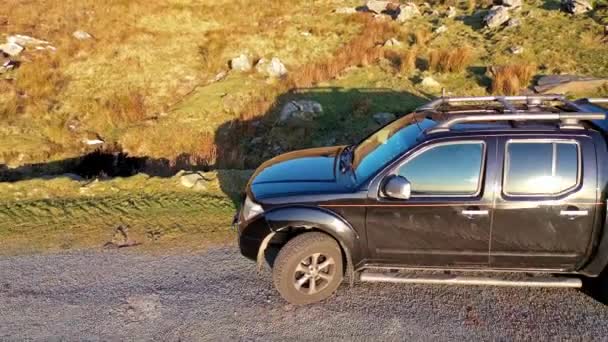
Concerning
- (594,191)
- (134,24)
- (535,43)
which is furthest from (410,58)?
(134,24)

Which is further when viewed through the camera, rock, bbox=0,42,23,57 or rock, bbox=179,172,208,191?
rock, bbox=0,42,23,57

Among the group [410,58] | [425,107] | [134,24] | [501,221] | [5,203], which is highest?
[134,24]

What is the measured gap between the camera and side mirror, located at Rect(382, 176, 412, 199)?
431 cm

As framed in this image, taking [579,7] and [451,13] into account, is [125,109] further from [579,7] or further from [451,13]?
[579,7]

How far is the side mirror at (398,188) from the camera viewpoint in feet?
14.1

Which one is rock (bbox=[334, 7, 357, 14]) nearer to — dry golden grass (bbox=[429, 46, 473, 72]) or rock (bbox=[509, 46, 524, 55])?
dry golden grass (bbox=[429, 46, 473, 72])

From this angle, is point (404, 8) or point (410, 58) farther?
point (404, 8)

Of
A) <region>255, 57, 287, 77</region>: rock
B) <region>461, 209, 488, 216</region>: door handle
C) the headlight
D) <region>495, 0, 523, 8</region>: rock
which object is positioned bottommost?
the headlight

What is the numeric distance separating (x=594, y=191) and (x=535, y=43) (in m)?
12.7

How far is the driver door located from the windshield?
0.76ft

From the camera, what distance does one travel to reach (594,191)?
4.25 metres

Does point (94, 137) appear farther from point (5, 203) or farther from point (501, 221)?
point (501, 221)

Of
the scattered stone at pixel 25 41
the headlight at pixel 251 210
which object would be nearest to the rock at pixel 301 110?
the headlight at pixel 251 210

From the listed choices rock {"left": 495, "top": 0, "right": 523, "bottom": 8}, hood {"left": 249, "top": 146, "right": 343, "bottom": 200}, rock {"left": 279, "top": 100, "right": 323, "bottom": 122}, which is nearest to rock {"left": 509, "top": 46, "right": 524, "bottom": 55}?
rock {"left": 495, "top": 0, "right": 523, "bottom": 8}
